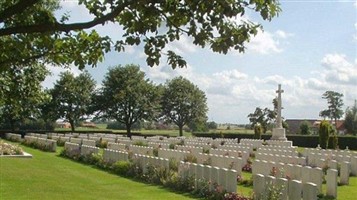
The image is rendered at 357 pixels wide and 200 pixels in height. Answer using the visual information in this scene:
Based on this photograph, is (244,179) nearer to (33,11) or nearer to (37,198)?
(37,198)

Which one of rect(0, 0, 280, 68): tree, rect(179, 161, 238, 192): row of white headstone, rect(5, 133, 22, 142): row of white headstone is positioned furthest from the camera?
rect(5, 133, 22, 142): row of white headstone

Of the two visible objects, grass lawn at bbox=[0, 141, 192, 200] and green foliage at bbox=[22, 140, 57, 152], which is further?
green foliage at bbox=[22, 140, 57, 152]

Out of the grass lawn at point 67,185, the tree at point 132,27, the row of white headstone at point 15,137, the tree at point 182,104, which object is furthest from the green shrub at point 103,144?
the tree at point 182,104

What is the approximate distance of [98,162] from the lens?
1964 cm

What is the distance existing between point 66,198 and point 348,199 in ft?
23.5

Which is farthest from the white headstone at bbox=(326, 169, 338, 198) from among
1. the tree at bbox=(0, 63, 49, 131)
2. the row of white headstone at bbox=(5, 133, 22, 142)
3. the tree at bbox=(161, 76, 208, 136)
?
the tree at bbox=(161, 76, 208, 136)

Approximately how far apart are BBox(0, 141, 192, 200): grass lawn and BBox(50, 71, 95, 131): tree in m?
40.9

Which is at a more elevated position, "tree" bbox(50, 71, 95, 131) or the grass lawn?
"tree" bbox(50, 71, 95, 131)

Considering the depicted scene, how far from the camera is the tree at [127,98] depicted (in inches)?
2381

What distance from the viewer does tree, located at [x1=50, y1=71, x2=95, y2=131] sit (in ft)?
193

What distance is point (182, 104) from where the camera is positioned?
6825 centimetres

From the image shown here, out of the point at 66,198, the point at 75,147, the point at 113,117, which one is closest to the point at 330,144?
the point at 75,147

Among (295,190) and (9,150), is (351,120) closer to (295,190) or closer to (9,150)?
(9,150)

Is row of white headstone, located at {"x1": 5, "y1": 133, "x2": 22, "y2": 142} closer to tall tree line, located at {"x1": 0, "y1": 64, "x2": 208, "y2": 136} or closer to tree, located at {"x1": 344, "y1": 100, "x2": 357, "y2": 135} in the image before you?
tall tree line, located at {"x1": 0, "y1": 64, "x2": 208, "y2": 136}
